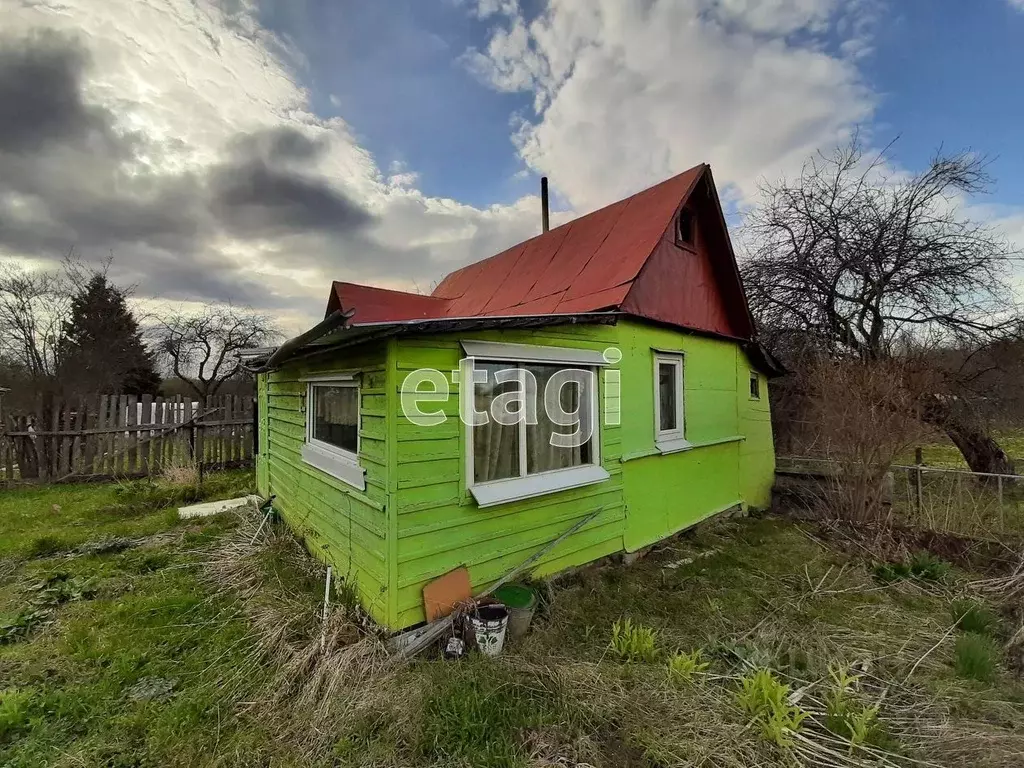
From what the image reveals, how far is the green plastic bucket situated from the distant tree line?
547 inches

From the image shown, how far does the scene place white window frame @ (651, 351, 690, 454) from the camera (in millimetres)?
6008

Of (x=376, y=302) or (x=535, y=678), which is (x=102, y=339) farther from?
(x=535, y=678)

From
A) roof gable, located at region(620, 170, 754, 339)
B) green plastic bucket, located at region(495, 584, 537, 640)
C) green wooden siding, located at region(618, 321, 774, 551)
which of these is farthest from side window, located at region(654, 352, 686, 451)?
green plastic bucket, located at region(495, 584, 537, 640)

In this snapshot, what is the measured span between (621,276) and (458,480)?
11.8ft

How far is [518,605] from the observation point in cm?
379

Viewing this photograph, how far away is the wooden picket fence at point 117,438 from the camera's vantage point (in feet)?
28.2

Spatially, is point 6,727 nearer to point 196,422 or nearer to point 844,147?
point 196,422

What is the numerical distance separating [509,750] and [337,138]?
9888 millimetres

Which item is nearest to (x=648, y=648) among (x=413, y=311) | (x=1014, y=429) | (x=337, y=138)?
(x=413, y=311)

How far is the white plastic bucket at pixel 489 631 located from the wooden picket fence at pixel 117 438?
26.5 ft

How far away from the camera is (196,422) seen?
988 cm

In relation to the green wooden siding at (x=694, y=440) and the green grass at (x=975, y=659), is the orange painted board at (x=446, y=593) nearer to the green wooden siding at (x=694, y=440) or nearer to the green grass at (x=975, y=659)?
the green wooden siding at (x=694, y=440)

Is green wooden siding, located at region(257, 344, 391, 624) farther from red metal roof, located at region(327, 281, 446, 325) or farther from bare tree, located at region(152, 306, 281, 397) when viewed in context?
bare tree, located at region(152, 306, 281, 397)

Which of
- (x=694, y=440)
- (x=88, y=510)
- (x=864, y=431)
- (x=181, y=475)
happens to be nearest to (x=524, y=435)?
(x=694, y=440)
